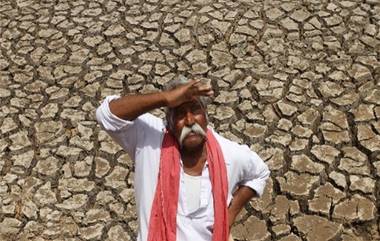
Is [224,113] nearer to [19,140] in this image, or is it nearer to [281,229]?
[281,229]

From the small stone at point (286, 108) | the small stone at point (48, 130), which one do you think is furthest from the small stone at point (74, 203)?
the small stone at point (286, 108)

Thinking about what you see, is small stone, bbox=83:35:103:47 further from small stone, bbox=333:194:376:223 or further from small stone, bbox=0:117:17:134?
small stone, bbox=333:194:376:223

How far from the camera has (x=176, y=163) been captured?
2.49 metres

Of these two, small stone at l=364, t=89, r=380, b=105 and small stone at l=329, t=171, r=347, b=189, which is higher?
small stone at l=364, t=89, r=380, b=105

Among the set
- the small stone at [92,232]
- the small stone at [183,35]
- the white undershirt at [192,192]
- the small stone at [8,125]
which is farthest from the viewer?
the small stone at [183,35]

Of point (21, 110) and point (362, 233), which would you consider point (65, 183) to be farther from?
point (362, 233)

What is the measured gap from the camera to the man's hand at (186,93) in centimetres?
239

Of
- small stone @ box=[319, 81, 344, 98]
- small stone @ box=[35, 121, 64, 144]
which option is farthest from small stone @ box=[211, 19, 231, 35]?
small stone @ box=[35, 121, 64, 144]

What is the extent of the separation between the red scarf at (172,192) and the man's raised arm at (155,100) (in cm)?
14

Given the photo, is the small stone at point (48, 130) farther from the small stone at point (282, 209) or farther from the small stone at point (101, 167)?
the small stone at point (282, 209)

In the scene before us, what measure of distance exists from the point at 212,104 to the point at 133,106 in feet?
8.69

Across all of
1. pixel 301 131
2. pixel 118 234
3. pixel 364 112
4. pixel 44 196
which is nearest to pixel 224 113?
pixel 301 131

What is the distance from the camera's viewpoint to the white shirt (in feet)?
8.23

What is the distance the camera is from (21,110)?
5.22 m
